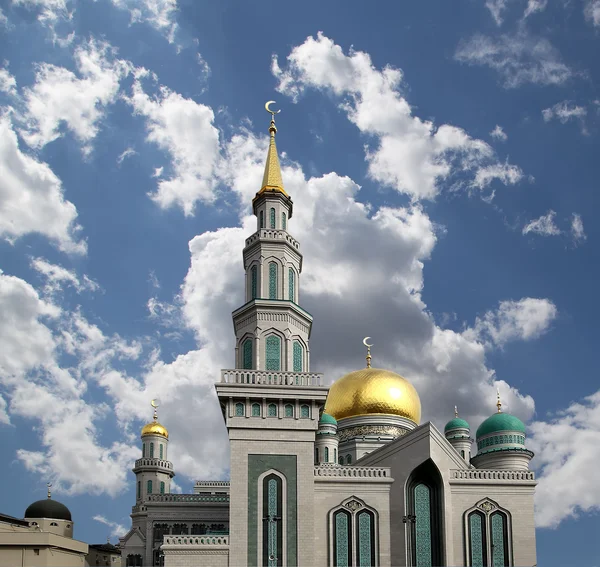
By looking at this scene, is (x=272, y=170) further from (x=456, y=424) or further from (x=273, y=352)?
(x=456, y=424)

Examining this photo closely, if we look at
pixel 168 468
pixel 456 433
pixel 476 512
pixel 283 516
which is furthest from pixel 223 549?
pixel 168 468

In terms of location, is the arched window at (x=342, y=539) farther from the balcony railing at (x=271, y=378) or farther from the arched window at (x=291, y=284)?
the arched window at (x=291, y=284)

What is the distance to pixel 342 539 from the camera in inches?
1403

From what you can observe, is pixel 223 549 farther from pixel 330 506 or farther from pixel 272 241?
pixel 272 241

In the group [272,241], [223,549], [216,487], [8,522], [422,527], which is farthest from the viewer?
[216,487]

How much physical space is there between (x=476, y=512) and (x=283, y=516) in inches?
350

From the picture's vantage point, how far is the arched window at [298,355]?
37.8 metres

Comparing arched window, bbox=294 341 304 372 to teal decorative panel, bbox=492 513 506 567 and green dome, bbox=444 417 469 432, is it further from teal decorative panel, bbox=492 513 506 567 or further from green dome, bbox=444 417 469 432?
green dome, bbox=444 417 469 432

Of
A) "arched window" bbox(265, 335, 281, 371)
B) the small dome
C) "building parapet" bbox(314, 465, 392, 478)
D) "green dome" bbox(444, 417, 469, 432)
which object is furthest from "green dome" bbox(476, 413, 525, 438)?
the small dome

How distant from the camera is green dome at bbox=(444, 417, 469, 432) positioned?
53844mm

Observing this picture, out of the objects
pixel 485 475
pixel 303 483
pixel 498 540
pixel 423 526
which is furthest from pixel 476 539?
pixel 303 483

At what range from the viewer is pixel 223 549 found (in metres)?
33.8

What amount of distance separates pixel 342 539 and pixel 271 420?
584 centimetres

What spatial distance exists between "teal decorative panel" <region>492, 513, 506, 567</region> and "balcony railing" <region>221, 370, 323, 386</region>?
999cm
